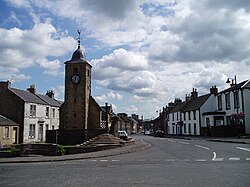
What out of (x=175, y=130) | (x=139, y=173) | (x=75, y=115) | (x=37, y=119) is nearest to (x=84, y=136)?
(x=75, y=115)

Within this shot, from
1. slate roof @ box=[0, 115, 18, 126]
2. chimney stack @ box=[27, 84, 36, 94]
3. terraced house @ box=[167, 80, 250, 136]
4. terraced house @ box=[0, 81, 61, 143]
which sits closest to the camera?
slate roof @ box=[0, 115, 18, 126]

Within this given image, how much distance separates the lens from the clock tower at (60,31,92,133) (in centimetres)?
4028

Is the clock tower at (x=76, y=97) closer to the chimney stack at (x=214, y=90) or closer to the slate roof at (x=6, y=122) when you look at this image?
the slate roof at (x=6, y=122)

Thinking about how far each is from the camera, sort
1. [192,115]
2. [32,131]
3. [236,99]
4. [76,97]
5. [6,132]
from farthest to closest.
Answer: [192,115] < [236,99] < [32,131] < [76,97] < [6,132]

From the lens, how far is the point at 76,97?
133 ft

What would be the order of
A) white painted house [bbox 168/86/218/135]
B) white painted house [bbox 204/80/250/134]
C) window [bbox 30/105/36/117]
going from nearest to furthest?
white painted house [bbox 204/80/250/134] → window [bbox 30/105/36/117] → white painted house [bbox 168/86/218/135]

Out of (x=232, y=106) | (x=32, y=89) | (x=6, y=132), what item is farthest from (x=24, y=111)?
(x=232, y=106)

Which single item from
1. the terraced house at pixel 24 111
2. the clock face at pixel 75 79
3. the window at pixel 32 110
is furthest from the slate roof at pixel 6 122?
the clock face at pixel 75 79

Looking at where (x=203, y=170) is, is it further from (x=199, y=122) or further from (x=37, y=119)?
(x=199, y=122)

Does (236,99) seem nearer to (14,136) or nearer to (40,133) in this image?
(40,133)

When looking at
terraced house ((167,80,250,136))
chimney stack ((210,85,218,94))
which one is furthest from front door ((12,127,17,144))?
chimney stack ((210,85,218,94))

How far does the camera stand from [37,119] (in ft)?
153

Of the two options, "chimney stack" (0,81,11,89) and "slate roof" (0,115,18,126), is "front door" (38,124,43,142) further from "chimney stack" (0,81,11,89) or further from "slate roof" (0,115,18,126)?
"chimney stack" (0,81,11,89)

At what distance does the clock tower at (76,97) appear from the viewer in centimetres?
4028
